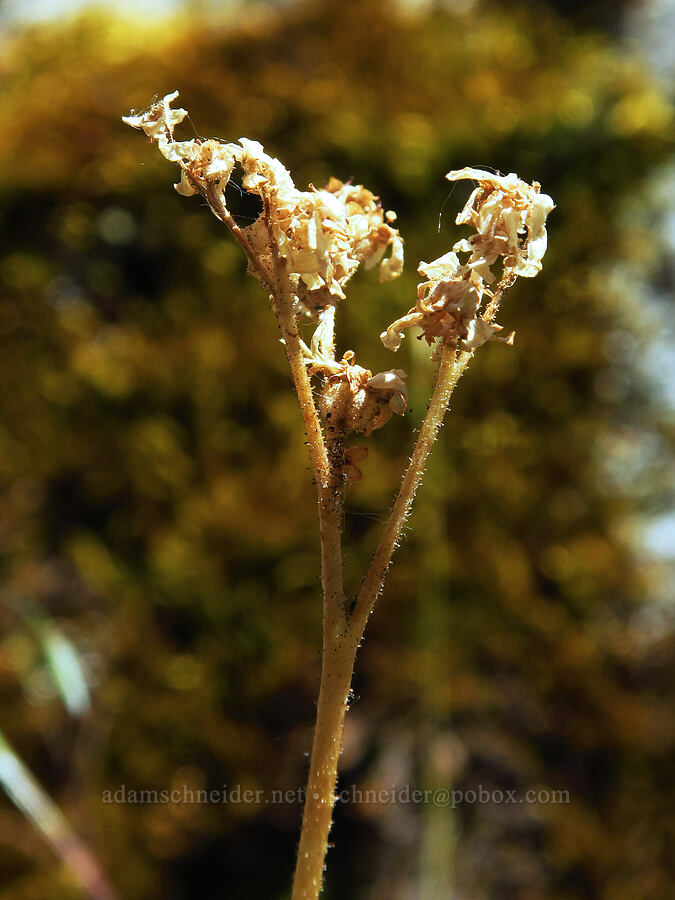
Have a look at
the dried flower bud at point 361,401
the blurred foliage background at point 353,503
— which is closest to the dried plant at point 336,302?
the dried flower bud at point 361,401

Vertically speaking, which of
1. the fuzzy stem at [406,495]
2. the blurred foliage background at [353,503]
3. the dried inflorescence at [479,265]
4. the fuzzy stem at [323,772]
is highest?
the blurred foliage background at [353,503]

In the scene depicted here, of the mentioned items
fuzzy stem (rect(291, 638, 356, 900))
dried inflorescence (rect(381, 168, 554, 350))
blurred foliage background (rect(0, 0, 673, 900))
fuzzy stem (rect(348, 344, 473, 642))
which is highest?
blurred foliage background (rect(0, 0, 673, 900))

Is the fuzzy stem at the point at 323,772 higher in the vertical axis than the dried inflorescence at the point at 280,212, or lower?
lower

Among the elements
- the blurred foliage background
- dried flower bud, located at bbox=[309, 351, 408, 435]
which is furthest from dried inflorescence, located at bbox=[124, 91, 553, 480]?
the blurred foliage background

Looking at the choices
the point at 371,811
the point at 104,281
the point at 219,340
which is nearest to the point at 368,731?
the point at 371,811

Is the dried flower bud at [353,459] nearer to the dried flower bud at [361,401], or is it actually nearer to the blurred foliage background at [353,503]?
the dried flower bud at [361,401]

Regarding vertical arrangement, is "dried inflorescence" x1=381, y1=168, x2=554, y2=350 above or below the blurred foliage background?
below

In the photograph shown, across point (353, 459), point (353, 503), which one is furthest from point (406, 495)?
point (353, 503)

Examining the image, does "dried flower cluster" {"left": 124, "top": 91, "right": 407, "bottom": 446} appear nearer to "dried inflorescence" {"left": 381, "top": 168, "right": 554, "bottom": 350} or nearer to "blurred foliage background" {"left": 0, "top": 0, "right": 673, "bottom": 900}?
"dried inflorescence" {"left": 381, "top": 168, "right": 554, "bottom": 350}
